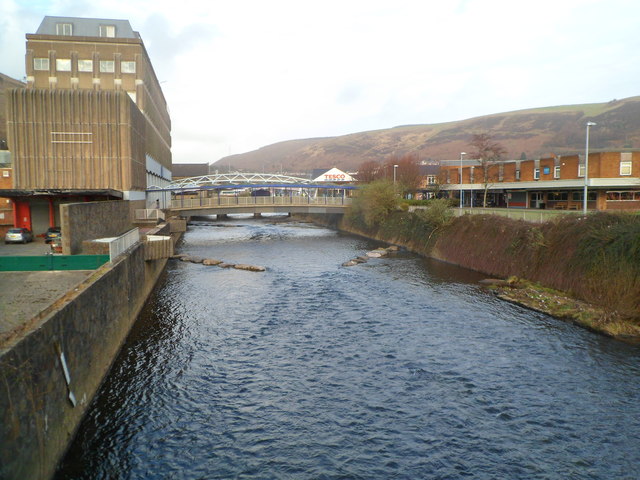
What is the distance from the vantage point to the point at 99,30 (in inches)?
2680

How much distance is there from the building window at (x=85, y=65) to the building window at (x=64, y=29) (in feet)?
30.4

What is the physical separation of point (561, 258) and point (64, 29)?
68007 millimetres

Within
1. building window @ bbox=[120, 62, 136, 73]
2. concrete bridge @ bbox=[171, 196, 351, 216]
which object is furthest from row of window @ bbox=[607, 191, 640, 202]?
building window @ bbox=[120, 62, 136, 73]

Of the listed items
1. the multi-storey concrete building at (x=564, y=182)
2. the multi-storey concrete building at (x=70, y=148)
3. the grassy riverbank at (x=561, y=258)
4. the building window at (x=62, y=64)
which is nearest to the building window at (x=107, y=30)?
the building window at (x=62, y=64)

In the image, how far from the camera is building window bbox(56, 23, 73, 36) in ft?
220

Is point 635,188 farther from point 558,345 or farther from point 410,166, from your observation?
point 410,166

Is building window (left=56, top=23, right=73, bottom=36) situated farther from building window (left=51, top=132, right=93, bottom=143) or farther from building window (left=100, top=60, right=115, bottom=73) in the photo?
building window (left=51, top=132, right=93, bottom=143)

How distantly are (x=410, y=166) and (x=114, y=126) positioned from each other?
2345 inches

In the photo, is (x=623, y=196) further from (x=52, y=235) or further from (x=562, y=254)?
(x=52, y=235)

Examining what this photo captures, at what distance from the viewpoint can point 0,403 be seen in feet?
29.8

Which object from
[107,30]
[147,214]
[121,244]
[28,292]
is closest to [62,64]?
[107,30]

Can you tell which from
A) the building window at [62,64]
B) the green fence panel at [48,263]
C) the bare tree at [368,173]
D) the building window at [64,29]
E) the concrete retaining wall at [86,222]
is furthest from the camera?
the bare tree at [368,173]

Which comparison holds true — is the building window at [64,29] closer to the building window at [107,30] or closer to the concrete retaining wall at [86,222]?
the building window at [107,30]

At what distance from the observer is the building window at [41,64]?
60.6 metres
